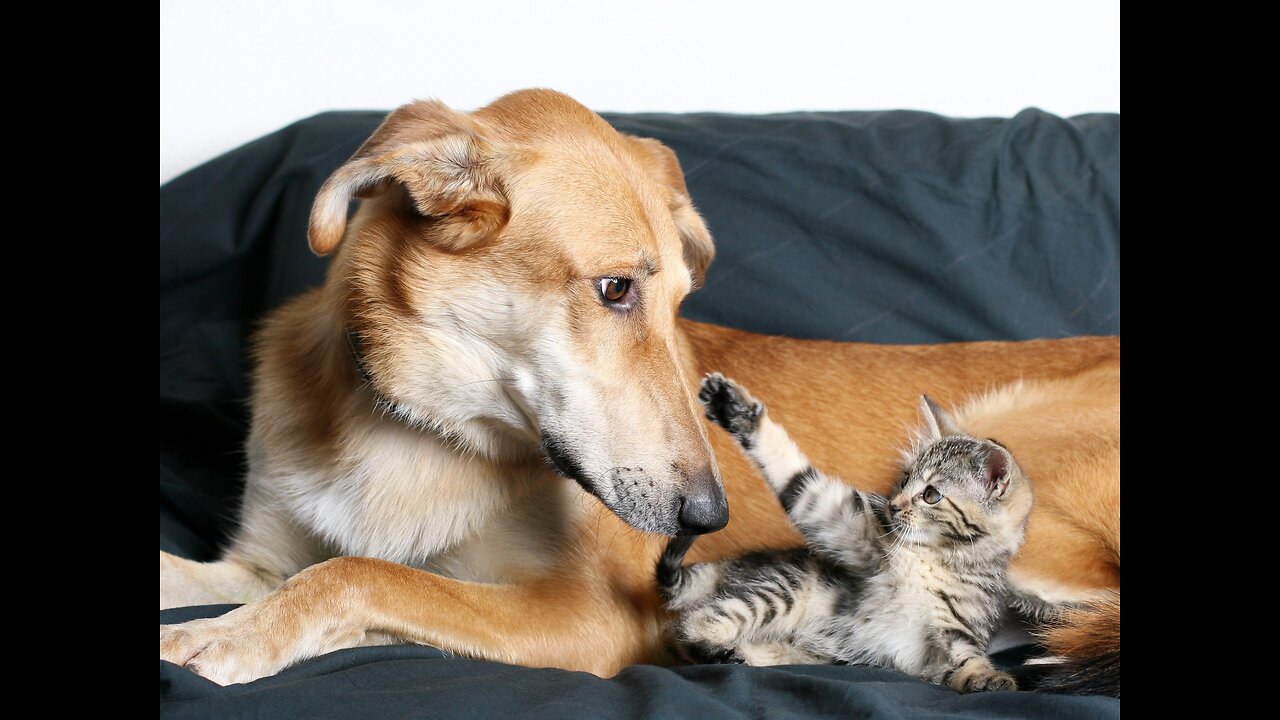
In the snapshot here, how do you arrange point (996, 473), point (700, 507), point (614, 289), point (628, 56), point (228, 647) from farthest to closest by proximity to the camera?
point (628, 56) → point (996, 473) → point (614, 289) → point (700, 507) → point (228, 647)

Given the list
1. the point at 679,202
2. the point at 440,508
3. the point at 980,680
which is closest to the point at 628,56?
the point at 679,202

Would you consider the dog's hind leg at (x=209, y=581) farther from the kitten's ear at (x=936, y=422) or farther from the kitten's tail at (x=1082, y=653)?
the kitten's tail at (x=1082, y=653)

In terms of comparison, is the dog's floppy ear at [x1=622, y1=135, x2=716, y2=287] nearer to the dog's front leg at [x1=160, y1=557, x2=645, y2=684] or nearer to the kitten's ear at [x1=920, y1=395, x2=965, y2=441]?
the kitten's ear at [x1=920, y1=395, x2=965, y2=441]

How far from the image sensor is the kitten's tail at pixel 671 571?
6.79ft

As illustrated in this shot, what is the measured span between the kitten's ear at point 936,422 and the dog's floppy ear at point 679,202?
605mm

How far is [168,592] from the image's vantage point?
2.17 m

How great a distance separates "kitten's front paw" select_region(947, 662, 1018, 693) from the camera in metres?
1.77

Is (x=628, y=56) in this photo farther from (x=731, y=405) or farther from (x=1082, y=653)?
(x=1082, y=653)

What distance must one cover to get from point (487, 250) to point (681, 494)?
568mm

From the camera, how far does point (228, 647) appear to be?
163 cm

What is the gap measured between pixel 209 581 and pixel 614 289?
115 cm

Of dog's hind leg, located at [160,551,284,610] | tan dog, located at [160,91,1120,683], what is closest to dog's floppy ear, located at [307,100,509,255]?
tan dog, located at [160,91,1120,683]

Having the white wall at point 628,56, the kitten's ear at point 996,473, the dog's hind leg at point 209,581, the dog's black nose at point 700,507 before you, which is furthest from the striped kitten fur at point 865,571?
the white wall at point 628,56

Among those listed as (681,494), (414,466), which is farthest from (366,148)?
(681,494)
